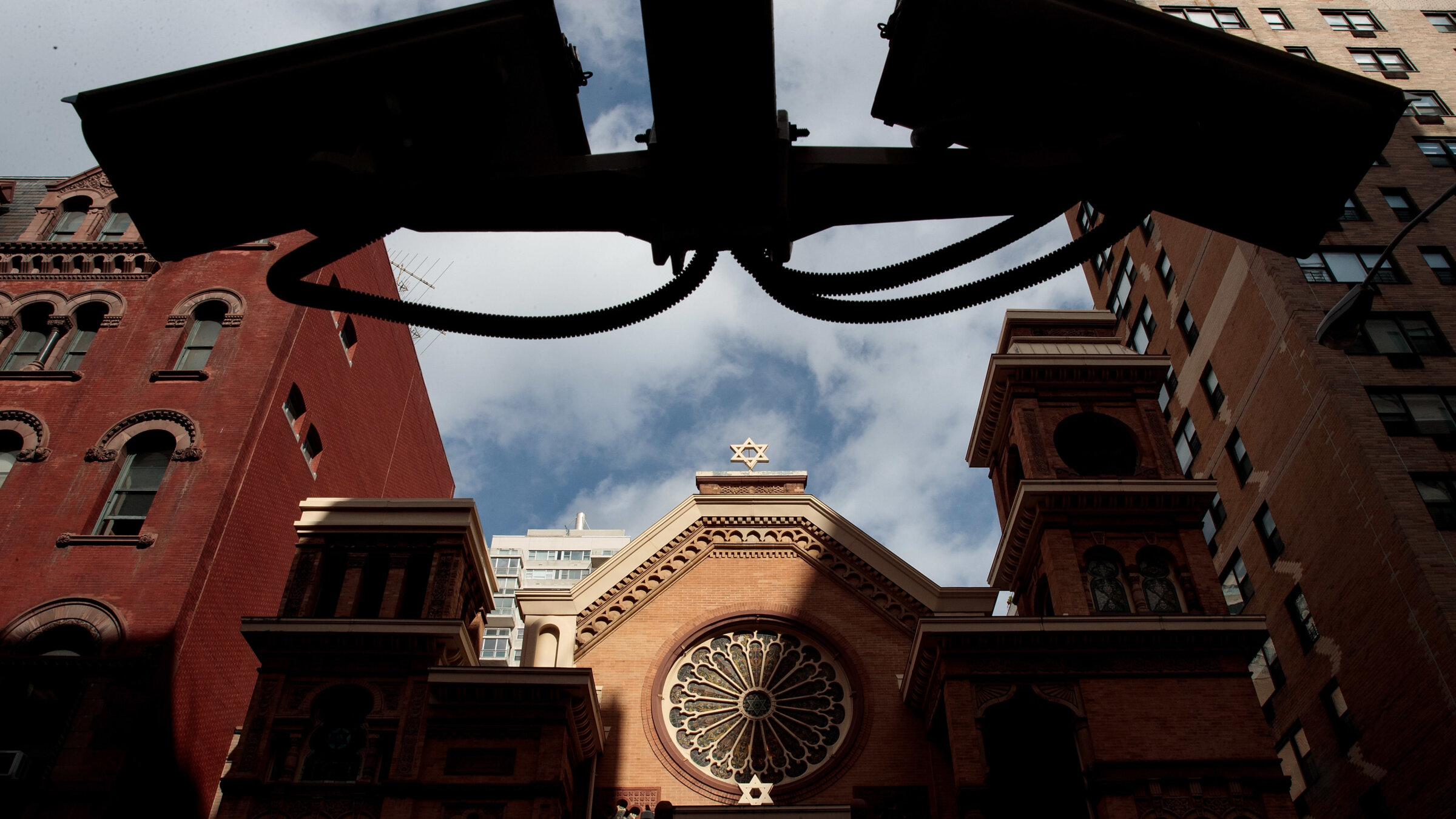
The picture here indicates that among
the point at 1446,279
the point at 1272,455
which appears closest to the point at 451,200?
the point at 1272,455

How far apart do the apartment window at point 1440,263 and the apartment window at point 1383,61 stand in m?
11.2

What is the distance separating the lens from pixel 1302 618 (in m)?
33.9

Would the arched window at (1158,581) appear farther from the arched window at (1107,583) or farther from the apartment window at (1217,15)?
the apartment window at (1217,15)

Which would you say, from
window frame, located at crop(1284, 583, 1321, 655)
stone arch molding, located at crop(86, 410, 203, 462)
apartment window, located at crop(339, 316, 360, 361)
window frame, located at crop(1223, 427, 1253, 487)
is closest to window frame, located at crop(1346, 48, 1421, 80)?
window frame, located at crop(1223, 427, 1253, 487)

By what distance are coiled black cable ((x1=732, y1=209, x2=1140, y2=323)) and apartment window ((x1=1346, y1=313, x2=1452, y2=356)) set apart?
3396 cm

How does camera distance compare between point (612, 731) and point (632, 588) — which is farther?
point (632, 588)

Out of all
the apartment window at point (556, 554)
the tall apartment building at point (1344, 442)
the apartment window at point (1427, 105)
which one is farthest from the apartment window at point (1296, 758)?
the apartment window at point (556, 554)

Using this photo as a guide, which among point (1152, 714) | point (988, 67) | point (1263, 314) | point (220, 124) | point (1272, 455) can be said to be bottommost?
point (220, 124)

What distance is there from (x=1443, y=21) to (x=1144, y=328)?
63.1 ft

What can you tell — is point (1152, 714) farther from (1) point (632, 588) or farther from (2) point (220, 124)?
(2) point (220, 124)

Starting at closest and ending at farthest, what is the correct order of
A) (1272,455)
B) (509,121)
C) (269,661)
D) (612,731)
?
(509,121), (269,661), (612,731), (1272,455)

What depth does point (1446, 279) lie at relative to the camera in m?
35.7

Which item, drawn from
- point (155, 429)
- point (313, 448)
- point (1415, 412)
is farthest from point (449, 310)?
point (1415, 412)

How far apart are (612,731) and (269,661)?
24.2ft
